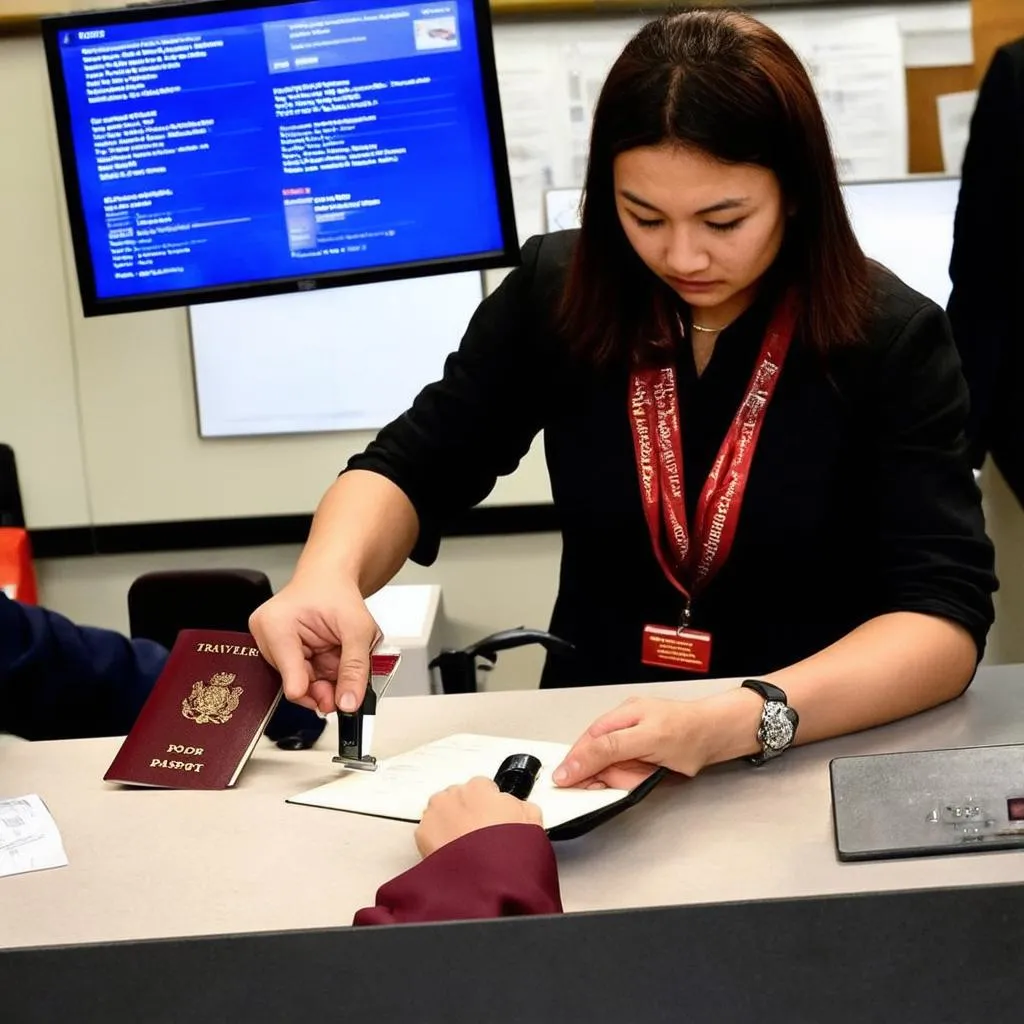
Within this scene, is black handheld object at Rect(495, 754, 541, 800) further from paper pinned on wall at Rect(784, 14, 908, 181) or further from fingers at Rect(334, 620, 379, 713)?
paper pinned on wall at Rect(784, 14, 908, 181)

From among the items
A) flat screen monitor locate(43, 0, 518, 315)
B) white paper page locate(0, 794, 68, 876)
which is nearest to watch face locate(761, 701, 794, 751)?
white paper page locate(0, 794, 68, 876)

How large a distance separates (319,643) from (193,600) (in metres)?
1.42

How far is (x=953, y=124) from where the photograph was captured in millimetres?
3246

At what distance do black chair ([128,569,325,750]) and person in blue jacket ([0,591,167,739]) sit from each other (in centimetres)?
93

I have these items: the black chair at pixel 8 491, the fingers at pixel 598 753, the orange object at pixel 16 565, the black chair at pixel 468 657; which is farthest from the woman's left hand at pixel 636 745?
the black chair at pixel 8 491

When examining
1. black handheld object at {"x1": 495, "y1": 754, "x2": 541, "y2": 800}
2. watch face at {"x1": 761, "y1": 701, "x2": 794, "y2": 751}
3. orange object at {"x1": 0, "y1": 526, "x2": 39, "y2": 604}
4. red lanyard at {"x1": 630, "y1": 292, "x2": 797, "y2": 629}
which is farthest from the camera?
orange object at {"x1": 0, "y1": 526, "x2": 39, "y2": 604}

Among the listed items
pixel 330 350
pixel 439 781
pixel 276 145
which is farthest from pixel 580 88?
pixel 439 781

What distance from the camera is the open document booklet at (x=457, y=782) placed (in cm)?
114

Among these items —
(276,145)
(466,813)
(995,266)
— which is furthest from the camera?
(995,266)

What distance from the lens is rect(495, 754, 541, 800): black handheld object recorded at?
119 cm

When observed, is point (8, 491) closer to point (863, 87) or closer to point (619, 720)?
point (863, 87)

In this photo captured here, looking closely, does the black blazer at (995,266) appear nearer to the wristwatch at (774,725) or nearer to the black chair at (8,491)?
the wristwatch at (774,725)

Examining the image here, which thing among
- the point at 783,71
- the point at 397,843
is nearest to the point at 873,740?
the point at 397,843

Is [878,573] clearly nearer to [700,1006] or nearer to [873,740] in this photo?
[873,740]
